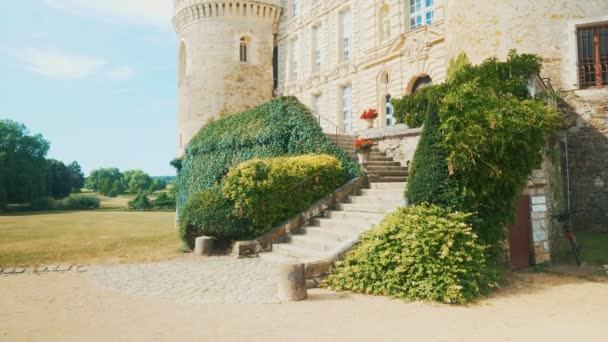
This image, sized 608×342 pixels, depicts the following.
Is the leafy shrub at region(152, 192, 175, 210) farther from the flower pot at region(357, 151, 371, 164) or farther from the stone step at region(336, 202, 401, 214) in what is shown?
the stone step at region(336, 202, 401, 214)

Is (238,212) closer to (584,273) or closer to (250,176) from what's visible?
(250,176)

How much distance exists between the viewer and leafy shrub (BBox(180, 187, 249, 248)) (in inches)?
343

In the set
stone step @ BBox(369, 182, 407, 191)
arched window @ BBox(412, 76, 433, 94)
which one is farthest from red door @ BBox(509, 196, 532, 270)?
arched window @ BBox(412, 76, 433, 94)

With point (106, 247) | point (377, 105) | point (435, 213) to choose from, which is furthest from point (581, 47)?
point (106, 247)

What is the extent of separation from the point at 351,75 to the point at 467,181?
521 inches

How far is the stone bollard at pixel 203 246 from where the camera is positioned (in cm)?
878

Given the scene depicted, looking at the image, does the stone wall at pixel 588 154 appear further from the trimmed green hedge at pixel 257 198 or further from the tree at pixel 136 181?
the tree at pixel 136 181

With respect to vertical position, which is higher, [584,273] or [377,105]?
[377,105]

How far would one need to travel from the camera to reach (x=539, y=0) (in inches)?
444

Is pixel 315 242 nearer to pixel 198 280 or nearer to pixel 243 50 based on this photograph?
pixel 198 280

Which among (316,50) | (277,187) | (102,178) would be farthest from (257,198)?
(102,178)

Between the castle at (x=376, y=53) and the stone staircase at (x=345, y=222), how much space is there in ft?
8.30

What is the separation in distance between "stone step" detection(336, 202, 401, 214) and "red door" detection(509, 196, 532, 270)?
212cm

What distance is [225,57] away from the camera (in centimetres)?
2317
